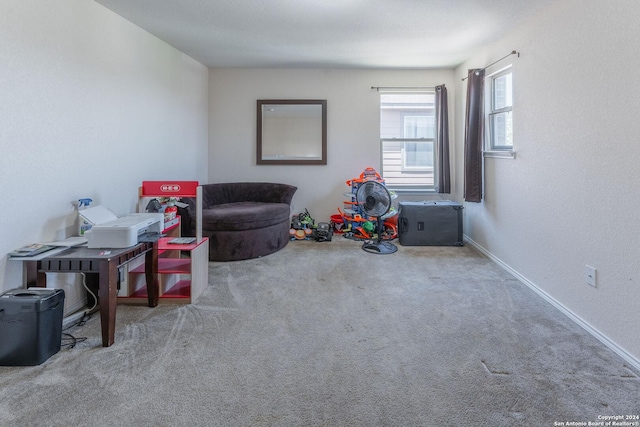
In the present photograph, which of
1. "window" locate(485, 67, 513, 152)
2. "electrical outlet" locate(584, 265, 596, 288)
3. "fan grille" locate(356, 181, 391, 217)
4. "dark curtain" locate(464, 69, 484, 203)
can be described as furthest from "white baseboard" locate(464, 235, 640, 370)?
"fan grille" locate(356, 181, 391, 217)

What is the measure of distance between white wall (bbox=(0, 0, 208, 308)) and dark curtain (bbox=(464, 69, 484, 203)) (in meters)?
3.60

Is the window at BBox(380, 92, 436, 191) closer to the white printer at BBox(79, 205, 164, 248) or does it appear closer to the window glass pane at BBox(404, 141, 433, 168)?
the window glass pane at BBox(404, 141, 433, 168)

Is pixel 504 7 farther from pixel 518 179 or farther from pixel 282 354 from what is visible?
pixel 282 354

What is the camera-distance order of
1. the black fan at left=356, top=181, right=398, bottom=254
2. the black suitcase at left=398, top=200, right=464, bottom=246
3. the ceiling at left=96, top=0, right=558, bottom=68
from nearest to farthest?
the ceiling at left=96, top=0, right=558, bottom=68, the black fan at left=356, top=181, right=398, bottom=254, the black suitcase at left=398, top=200, right=464, bottom=246

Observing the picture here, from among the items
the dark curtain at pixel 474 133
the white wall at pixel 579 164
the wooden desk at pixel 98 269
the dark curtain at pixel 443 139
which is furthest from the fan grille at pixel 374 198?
the wooden desk at pixel 98 269

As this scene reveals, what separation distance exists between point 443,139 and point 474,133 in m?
0.99

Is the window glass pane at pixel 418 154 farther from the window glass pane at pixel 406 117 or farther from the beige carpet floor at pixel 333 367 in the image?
the beige carpet floor at pixel 333 367

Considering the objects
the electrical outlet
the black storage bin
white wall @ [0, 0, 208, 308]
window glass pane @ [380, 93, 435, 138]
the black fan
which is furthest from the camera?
window glass pane @ [380, 93, 435, 138]

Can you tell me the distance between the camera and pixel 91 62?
262 cm

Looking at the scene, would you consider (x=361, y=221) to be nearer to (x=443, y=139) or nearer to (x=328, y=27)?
(x=443, y=139)

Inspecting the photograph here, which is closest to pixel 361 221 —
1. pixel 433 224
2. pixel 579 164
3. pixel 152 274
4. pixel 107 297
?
pixel 433 224

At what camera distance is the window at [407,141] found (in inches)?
203

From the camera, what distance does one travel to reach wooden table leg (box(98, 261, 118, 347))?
1.93 metres

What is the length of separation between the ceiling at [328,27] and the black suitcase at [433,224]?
197cm
